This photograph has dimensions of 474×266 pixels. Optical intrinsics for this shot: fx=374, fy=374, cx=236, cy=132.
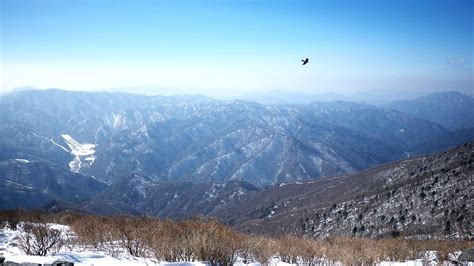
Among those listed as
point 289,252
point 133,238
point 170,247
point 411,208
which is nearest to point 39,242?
point 133,238

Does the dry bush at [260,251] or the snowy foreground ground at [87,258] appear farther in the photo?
the dry bush at [260,251]

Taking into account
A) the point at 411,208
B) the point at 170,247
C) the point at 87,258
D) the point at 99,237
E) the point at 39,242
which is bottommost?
the point at 411,208

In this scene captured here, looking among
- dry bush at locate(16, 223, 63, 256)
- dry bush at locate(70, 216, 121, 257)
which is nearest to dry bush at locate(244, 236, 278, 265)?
dry bush at locate(70, 216, 121, 257)

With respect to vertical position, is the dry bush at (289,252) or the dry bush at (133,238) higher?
the dry bush at (133,238)

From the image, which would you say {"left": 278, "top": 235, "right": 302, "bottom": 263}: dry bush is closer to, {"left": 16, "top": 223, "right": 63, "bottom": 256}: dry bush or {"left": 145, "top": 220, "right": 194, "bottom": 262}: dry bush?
{"left": 145, "top": 220, "right": 194, "bottom": 262}: dry bush

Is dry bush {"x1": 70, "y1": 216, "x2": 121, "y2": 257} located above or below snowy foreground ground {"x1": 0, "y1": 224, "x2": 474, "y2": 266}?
below

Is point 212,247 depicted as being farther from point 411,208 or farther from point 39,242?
point 411,208

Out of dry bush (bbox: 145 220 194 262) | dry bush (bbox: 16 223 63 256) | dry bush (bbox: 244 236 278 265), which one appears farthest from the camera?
dry bush (bbox: 244 236 278 265)

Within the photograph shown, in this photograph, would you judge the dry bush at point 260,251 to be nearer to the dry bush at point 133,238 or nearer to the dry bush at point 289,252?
the dry bush at point 289,252

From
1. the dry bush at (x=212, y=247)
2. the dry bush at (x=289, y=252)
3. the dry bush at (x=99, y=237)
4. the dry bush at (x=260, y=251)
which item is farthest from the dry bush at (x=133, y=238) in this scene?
the dry bush at (x=289, y=252)

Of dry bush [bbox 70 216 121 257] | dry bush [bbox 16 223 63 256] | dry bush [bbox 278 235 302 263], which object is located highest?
dry bush [bbox 16 223 63 256]

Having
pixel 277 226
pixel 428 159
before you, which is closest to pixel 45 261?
pixel 277 226
